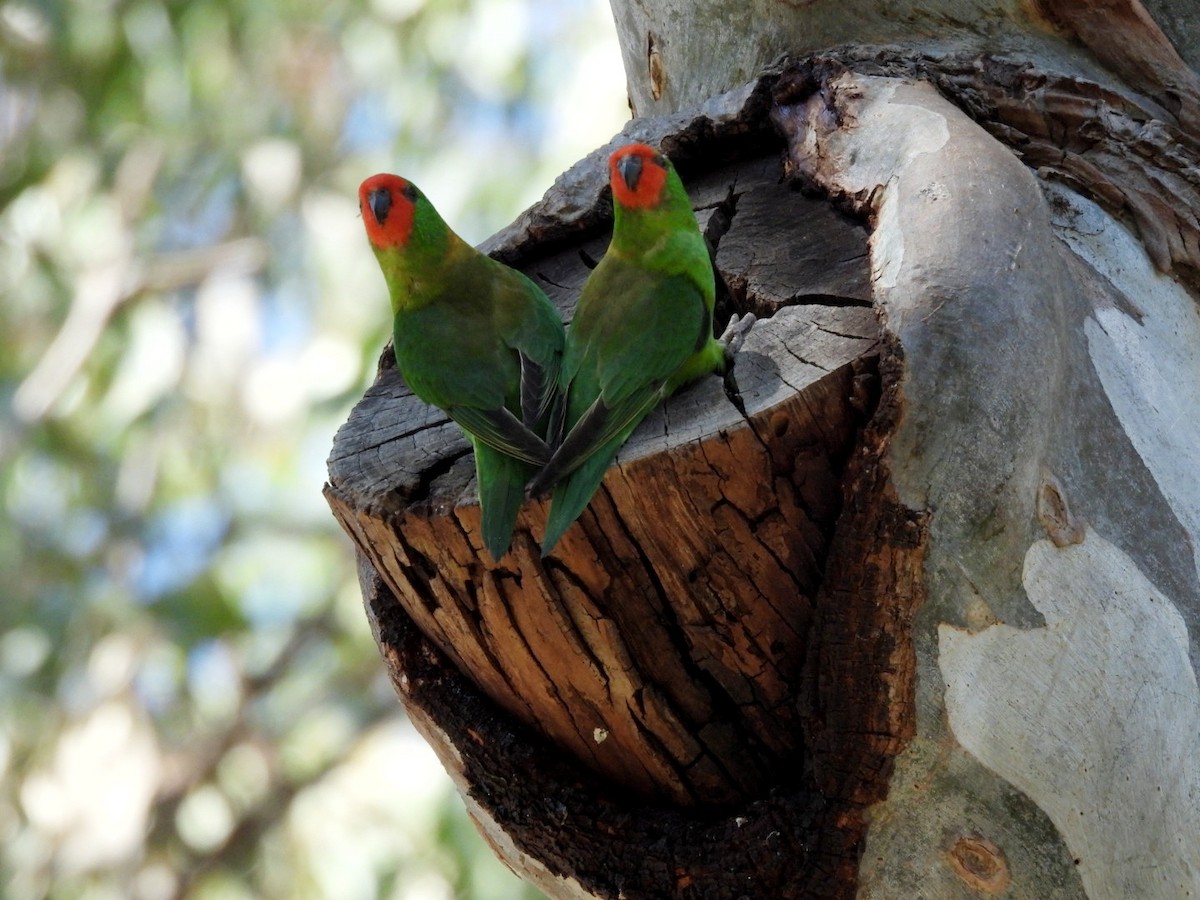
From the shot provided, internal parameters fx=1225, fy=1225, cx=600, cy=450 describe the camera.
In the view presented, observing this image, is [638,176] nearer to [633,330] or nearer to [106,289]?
[633,330]

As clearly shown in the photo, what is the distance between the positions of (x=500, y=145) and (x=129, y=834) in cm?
446

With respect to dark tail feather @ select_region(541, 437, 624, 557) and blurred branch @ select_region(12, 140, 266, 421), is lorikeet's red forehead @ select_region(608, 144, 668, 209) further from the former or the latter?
blurred branch @ select_region(12, 140, 266, 421)

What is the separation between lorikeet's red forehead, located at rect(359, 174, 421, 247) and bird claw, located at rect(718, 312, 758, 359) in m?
0.78

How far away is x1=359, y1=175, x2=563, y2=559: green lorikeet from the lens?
6.36ft

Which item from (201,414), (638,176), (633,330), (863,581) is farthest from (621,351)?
(201,414)

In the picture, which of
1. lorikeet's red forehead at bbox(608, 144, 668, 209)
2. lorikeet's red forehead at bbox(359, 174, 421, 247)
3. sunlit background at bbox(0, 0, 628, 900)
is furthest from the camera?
sunlit background at bbox(0, 0, 628, 900)

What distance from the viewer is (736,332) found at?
2129 millimetres

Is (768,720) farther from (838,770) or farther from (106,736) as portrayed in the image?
(106,736)

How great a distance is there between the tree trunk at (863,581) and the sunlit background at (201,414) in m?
4.57

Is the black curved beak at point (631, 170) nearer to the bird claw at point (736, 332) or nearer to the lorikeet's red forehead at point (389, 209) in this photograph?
the bird claw at point (736, 332)

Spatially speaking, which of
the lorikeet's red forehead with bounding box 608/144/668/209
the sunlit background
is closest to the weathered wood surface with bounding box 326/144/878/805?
the lorikeet's red forehead with bounding box 608/144/668/209

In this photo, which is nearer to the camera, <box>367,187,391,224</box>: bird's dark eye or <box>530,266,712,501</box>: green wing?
<box>530,266,712,501</box>: green wing

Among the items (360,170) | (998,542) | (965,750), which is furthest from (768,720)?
(360,170)

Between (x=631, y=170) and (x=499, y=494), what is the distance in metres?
0.78
